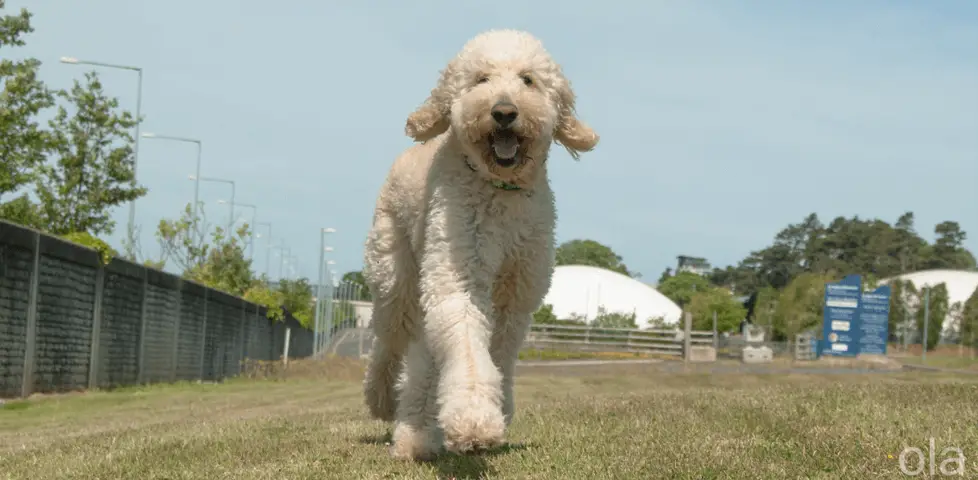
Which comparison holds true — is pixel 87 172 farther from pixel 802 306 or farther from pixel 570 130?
pixel 802 306

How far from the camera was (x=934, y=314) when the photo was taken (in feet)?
298

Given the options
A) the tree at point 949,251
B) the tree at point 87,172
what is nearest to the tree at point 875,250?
the tree at point 949,251

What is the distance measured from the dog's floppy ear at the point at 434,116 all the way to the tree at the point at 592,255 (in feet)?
475

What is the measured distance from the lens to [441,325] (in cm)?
564

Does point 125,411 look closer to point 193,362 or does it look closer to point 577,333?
point 193,362

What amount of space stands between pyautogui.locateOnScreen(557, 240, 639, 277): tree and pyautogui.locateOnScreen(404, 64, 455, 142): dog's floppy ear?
5702 inches

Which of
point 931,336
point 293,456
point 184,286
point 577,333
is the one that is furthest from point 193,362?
point 931,336

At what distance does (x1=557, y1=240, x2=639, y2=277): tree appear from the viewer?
15288cm

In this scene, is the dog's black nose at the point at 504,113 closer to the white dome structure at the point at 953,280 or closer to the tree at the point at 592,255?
the white dome structure at the point at 953,280

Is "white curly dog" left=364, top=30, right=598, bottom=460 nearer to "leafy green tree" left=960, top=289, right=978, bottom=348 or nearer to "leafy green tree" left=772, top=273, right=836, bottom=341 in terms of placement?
"leafy green tree" left=772, top=273, right=836, bottom=341

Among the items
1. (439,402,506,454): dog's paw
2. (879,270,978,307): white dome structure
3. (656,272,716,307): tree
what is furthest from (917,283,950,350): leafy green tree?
(439,402,506,454): dog's paw

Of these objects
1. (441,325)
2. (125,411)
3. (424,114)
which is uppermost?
(424,114)

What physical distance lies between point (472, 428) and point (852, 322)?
Result: 156 feet

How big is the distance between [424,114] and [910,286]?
9217cm
